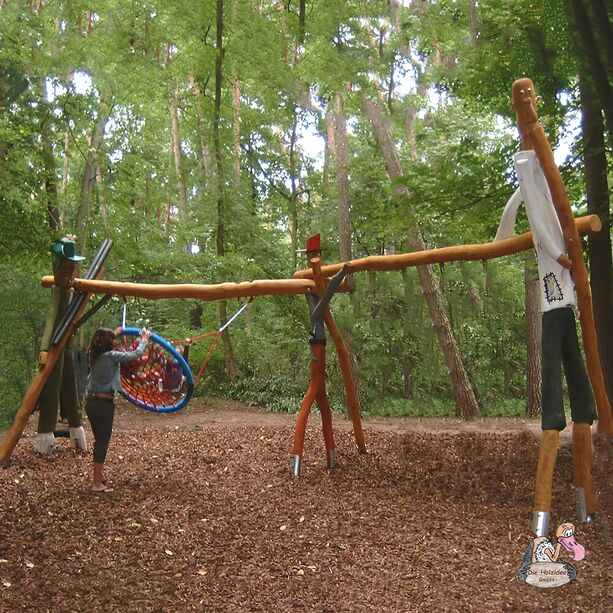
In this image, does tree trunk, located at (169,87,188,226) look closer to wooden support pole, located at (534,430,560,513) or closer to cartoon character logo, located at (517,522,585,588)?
wooden support pole, located at (534,430,560,513)

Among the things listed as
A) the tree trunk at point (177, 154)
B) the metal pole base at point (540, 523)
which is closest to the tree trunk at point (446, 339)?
the metal pole base at point (540, 523)

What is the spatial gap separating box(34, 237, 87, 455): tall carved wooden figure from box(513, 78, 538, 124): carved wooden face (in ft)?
13.5

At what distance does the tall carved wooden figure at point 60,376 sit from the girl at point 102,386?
0.54 metres

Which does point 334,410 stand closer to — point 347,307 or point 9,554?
point 347,307

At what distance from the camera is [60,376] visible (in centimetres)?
665

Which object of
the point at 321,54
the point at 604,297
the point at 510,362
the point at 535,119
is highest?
the point at 321,54

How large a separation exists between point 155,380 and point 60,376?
3.70 ft

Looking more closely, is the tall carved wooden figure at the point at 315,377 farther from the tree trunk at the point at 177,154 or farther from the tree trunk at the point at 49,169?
the tree trunk at the point at 177,154

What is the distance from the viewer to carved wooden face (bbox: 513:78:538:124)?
13.1 ft

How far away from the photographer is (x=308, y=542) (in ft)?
15.0

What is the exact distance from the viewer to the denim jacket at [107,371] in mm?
5512

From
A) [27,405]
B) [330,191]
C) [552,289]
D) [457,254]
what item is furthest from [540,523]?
[330,191]

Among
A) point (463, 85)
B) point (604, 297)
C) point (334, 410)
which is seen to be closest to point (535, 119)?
point (604, 297)

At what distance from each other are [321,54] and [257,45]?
137 inches
